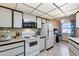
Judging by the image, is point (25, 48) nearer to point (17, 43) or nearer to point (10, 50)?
point (17, 43)

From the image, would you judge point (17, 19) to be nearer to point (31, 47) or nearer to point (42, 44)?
point (31, 47)

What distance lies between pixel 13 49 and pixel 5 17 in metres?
1.02

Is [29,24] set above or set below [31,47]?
above

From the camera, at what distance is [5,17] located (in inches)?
107

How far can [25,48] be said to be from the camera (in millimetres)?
3033

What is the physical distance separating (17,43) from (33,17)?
186 cm

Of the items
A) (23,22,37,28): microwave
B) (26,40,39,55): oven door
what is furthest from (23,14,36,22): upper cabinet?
(26,40,39,55): oven door

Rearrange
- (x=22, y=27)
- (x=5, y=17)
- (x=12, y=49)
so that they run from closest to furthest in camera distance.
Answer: (x=12, y=49), (x=5, y=17), (x=22, y=27)

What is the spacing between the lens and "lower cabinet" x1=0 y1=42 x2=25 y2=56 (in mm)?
2230

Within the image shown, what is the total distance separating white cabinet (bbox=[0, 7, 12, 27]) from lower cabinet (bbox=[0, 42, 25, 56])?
70 centimetres

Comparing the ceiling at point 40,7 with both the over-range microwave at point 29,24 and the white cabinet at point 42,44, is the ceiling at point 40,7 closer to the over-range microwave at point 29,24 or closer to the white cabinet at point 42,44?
the over-range microwave at point 29,24

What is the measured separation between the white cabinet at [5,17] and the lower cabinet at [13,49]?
703 mm

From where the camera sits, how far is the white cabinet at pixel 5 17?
103 inches

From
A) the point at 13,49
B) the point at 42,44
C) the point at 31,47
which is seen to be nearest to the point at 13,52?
the point at 13,49
